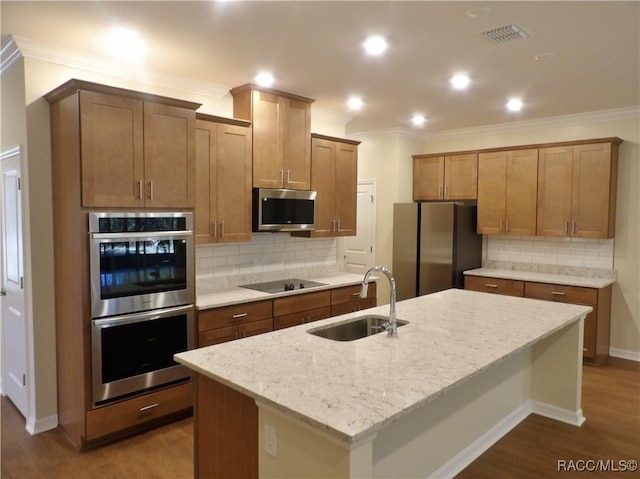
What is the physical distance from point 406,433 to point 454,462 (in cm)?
60

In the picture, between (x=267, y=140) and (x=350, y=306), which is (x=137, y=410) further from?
(x=267, y=140)

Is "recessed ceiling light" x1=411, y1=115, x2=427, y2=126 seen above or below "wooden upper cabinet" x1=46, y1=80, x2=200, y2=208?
above

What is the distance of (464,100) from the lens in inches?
178

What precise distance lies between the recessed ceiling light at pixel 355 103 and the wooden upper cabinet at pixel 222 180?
1.15 m

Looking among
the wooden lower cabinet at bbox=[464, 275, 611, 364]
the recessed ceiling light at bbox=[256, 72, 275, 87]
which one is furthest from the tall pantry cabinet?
the wooden lower cabinet at bbox=[464, 275, 611, 364]

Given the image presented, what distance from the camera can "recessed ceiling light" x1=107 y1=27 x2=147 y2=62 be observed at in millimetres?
2883

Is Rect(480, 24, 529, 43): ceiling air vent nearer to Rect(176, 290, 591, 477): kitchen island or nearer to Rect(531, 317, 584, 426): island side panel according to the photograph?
Rect(176, 290, 591, 477): kitchen island

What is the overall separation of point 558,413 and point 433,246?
261cm

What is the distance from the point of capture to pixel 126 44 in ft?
10.1

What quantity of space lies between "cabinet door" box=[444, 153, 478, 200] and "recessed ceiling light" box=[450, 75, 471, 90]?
1831 mm

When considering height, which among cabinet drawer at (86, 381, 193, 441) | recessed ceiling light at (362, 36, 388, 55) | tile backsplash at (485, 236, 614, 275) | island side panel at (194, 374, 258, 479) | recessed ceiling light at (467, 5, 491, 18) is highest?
recessed ceiling light at (362, 36, 388, 55)

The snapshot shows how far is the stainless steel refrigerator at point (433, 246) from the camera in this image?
18.0 feet

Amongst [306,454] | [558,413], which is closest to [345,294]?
[558,413]

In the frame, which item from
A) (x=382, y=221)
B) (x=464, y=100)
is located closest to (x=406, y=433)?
(x=464, y=100)
